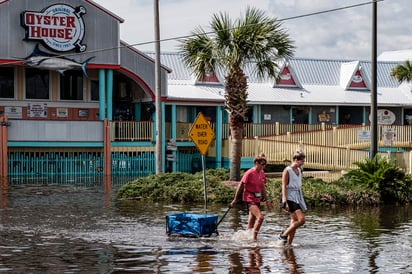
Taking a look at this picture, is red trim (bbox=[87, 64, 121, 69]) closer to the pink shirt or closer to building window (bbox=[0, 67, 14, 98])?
building window (bbox=[0, 67, 14, 98])

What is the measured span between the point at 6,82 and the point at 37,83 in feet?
5.07

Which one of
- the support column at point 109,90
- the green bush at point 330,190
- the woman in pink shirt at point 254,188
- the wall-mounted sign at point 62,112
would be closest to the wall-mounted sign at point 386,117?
the support column at point 109,90

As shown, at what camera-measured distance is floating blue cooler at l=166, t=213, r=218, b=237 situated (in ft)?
53.2

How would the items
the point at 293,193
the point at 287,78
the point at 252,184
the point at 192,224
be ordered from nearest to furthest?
the point at 293,193, the point at 252,184, the point at 192,224, the point at 287,78

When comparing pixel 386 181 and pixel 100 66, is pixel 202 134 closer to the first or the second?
pixel 386 181

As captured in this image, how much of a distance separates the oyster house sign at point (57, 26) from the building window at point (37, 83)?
304 centimetres

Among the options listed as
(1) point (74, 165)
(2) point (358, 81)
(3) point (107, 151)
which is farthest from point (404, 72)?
(1) point (74, 165)

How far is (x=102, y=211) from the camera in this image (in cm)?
2211

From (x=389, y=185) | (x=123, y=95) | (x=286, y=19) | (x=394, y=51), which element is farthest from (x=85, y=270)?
(x=394, y=51)

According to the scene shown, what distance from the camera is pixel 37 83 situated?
136 ft

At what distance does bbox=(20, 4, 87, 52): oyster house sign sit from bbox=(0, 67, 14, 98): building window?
333 cm

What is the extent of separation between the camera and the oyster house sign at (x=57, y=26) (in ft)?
125

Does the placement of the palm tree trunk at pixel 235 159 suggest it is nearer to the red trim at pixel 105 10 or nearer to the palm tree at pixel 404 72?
the red trim at pixel 105 10

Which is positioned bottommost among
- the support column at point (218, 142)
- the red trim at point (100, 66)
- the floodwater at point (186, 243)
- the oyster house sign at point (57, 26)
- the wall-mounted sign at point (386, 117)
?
the floodwater at point (186, 243)
